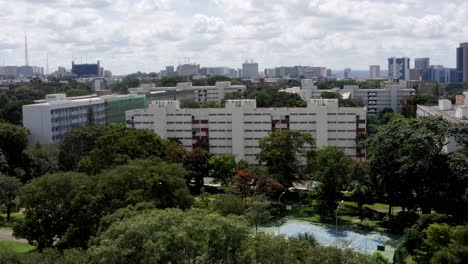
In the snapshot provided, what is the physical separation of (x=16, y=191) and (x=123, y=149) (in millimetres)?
6202

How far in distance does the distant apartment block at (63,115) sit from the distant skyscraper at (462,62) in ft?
348

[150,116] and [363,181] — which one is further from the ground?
[150,116]

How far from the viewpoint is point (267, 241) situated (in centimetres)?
1527

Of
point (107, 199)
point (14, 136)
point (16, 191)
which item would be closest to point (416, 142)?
point (107, 199)

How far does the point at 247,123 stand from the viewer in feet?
141

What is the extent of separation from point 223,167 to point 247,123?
8.20 metres

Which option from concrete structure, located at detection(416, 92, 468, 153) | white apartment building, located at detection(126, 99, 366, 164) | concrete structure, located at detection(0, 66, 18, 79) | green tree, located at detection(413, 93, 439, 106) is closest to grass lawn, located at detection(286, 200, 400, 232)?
concrete structure, located at detection(416, 92, 468, 153)

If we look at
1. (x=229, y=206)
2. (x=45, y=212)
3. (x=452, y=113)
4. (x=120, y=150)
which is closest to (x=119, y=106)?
(x=120, y=150)

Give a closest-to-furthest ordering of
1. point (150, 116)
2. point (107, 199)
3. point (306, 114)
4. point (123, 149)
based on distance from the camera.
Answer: point (107, 199)
point (123, 149)
point (306, 114)
point (150, 116)

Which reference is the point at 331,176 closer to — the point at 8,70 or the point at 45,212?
the point at 45,212

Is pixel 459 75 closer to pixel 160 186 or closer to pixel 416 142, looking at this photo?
pixel 416 142

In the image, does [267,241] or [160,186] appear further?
[160,186]

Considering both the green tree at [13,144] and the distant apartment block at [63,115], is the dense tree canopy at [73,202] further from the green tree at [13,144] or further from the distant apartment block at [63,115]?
the distant apartment block at [63,115]

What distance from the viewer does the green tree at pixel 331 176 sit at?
94.9ft
